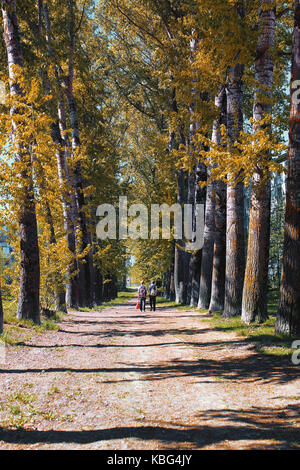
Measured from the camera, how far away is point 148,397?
Result: 240 inches

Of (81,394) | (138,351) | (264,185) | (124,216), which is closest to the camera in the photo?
(81,394)

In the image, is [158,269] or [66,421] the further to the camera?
[158,269]

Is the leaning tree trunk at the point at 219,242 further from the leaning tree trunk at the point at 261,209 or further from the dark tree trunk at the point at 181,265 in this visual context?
the dark tree trunk at the point at 181,265

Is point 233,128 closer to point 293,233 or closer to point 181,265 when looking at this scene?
point 293,233

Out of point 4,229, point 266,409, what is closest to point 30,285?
point 4,229

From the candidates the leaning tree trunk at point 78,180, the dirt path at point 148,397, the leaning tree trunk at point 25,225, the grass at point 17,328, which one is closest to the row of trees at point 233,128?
the dirt path at point 148,397

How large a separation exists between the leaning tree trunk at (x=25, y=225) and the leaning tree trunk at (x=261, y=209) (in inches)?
242

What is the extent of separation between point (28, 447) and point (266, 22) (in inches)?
443

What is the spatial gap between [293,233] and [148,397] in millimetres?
4884

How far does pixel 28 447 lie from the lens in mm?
4324

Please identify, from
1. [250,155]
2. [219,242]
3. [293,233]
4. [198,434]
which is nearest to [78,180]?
[219,242]

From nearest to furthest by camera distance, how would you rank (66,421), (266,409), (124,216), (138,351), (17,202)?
(66,421)
(266,409)
(138,351)
(17,202)
(124,216)

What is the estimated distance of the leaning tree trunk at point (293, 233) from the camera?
9016 mm
